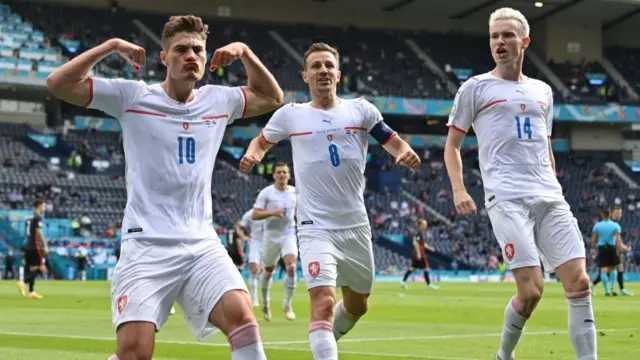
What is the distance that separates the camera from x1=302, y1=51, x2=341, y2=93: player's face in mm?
9438

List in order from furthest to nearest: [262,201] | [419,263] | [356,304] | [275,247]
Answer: [419,263] → [275,247] → [262,201] → [356,304]

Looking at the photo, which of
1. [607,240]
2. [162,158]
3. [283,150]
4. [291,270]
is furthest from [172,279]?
[283,150]

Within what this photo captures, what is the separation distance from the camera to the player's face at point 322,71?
9438mm

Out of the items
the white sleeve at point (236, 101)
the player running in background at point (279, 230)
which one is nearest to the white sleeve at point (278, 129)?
the white sleeve at point (236, 101)

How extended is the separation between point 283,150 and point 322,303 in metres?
52.0

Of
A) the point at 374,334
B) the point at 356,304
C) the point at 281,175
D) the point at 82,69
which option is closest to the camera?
the point at 82,69

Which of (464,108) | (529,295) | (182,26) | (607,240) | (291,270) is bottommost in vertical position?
(607,240)

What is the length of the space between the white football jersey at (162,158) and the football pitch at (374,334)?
17.6 ft

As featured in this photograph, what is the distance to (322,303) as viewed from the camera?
8836mm

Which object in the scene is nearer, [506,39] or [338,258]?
[338,258]

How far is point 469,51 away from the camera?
230 feet

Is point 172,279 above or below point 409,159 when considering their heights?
below

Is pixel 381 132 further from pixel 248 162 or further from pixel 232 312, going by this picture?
pixel 232 312

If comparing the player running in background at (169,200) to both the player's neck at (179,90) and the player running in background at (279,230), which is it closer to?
the player's neck at (179,90)
